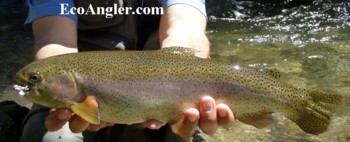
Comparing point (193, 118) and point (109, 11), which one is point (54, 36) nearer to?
point (109, 11)

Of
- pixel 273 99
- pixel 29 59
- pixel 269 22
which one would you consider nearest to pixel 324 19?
pixel 269 22

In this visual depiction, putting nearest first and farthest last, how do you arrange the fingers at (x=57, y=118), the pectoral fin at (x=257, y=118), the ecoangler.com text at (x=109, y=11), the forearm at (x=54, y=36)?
the fingers at (x=57, y=118), the pectoral fin at (x=257, y=118), the forearm at (x=54, y=36), the ecoangler.com text at (x=109, y=11)

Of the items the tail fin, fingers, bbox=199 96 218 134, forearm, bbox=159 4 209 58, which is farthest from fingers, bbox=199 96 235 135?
forearm, bbox=159 4 209 58

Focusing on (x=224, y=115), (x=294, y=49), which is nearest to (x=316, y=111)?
(x=224, y=115)

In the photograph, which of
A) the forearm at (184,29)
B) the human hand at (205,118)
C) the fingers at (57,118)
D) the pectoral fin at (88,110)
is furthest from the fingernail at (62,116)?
the forearm at (184,29)

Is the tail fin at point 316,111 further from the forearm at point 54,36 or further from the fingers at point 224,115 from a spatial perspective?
the forearm at point 54,36

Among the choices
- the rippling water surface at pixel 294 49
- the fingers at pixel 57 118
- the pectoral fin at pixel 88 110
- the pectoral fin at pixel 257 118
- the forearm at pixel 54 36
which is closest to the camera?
the pectoral fin at pixel 88 110

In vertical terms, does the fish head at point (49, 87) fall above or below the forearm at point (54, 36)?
below
